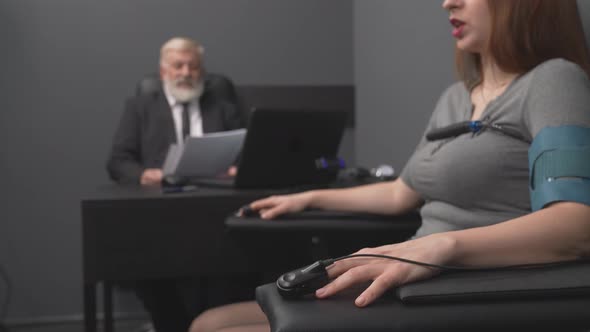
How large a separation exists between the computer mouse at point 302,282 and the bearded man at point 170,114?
90.4 inches

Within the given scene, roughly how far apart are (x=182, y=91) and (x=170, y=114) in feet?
0.40

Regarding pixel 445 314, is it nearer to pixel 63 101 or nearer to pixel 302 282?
pixel 302 282

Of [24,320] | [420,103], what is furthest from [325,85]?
[24,320]

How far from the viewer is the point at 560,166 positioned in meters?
0.86

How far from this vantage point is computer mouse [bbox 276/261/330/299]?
2.35 ft

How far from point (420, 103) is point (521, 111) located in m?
1.28

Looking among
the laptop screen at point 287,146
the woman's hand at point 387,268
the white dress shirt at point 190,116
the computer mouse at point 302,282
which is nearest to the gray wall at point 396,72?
the laptop screen at point 287,146

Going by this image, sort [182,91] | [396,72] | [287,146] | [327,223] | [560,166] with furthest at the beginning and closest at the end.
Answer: [182,91] → [396,72] → [287,146] → [327,223] → [560,166]

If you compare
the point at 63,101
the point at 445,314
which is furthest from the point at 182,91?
the point at 445,314

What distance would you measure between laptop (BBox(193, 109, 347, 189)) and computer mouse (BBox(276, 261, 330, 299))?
3.06 feet

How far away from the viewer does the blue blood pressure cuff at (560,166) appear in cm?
85

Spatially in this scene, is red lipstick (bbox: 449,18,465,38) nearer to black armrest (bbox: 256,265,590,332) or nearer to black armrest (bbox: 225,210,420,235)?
black armrest (bbox: 225,210,420,235)

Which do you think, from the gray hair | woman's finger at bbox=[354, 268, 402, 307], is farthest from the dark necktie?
woman's finger at bbox=[354, 268, 402, 307]

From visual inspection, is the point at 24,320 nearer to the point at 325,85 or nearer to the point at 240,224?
the point at 325,85
